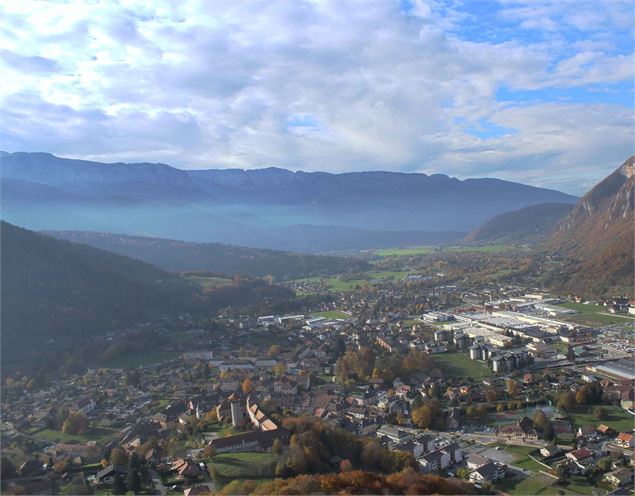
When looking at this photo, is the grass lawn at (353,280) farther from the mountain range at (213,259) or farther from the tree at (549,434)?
the tree at (549,434)

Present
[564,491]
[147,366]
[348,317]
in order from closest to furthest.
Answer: [564,491], [147,366], [348,317]

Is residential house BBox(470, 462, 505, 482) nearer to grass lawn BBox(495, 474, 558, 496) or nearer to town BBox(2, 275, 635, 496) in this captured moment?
town BBox(2, 275, 635, 496)

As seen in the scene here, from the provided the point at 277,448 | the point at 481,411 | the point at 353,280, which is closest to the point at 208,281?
the point at 353,280

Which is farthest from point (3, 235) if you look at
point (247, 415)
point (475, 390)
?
point (475, 390)

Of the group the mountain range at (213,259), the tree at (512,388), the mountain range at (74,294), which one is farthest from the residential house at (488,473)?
the mountain range at (213,259)

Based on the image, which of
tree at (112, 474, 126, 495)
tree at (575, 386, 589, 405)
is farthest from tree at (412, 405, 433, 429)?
tree at (112, 474, 126, 495)

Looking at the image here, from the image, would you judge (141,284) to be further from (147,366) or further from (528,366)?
A: (528,366)

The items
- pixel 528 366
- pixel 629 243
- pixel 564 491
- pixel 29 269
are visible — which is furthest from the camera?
pixel 629 243
